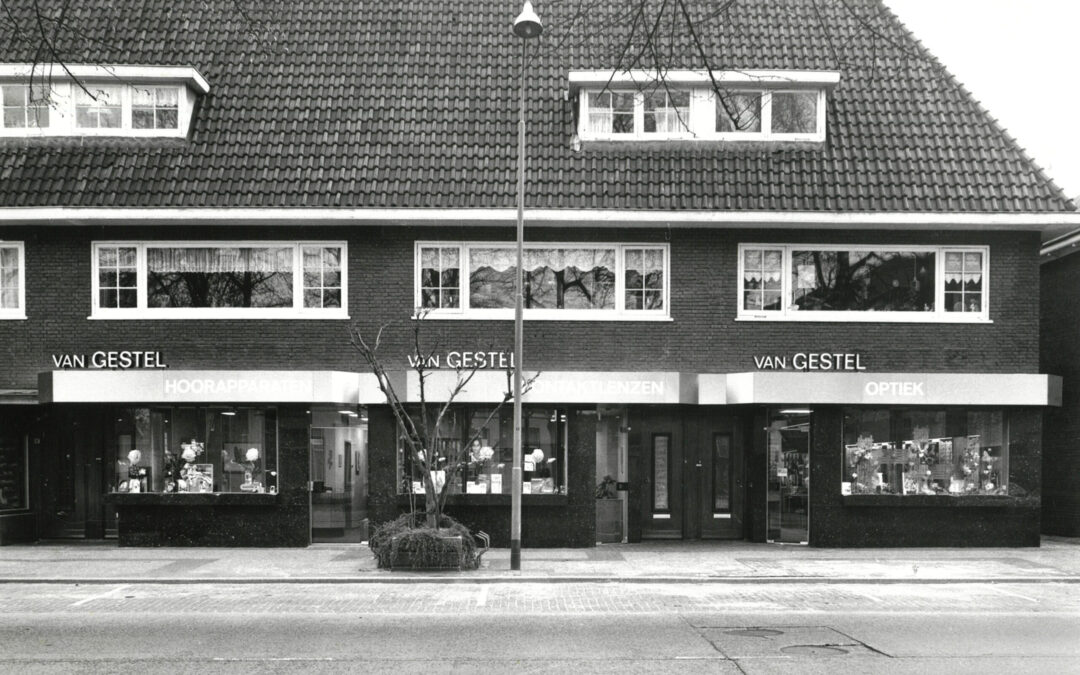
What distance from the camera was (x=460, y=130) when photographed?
19953 mm

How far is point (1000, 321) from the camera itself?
1930 cm

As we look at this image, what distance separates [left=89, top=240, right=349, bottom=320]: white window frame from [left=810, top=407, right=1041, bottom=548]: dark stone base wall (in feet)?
31.2

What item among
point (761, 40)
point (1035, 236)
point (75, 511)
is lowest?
point (75, 511)

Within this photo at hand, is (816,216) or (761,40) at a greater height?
(761,40)

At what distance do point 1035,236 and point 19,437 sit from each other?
20147 mm

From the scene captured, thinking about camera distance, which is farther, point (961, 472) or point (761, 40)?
point (761, 40)

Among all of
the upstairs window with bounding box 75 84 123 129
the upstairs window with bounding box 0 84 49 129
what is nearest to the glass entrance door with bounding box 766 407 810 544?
the upstairs window with bounding box 75 84 123 129

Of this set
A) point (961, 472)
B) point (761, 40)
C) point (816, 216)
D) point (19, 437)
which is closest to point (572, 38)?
point (761, 40)

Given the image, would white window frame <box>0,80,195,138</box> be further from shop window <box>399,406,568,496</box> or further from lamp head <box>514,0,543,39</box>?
lamp head <box>514,0,543,39</box>

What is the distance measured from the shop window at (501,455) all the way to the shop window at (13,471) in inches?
302

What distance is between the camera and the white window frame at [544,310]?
1927 centimetres

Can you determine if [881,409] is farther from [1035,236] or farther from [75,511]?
[75,511]

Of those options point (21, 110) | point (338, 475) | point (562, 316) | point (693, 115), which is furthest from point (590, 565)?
point (21, 110)

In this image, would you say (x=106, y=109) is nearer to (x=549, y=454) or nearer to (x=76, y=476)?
(x=76, y=476)
